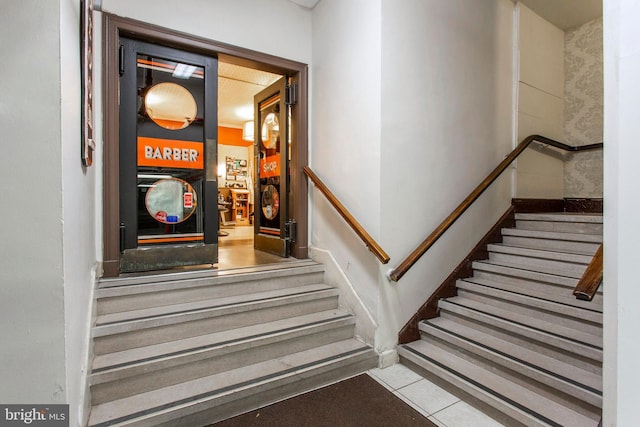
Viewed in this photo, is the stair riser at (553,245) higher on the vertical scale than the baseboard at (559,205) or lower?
lower

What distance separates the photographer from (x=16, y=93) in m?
1.11

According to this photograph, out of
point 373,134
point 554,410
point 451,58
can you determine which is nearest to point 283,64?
point 373,134

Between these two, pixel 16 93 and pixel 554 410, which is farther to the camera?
pixel 554 410

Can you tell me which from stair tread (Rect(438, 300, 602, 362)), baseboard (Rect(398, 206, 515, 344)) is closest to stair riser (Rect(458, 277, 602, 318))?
baseboard (Rect(398, 206, 515, 344))

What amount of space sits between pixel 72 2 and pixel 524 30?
4.63m

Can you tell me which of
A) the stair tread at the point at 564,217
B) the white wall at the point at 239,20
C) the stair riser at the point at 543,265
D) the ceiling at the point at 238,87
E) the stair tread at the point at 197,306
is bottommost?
the stair tread at the point at 197,306

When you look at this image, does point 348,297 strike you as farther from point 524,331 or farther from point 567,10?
point 567,10

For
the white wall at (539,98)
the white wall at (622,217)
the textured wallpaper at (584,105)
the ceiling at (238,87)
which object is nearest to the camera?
the white wall at (622,217)

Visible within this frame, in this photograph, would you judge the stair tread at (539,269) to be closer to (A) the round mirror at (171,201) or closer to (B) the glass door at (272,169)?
(B) the glass door at (272,169)

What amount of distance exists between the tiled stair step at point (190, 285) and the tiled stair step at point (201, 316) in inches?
2.4

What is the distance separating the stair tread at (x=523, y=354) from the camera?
1832mm

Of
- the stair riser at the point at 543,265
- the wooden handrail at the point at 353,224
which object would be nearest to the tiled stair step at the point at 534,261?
the stair riser at the point at 543,265

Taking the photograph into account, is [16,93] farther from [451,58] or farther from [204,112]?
[451,58]

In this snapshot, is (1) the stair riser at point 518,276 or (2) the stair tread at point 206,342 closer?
(2) the stair tread at point 206,342
